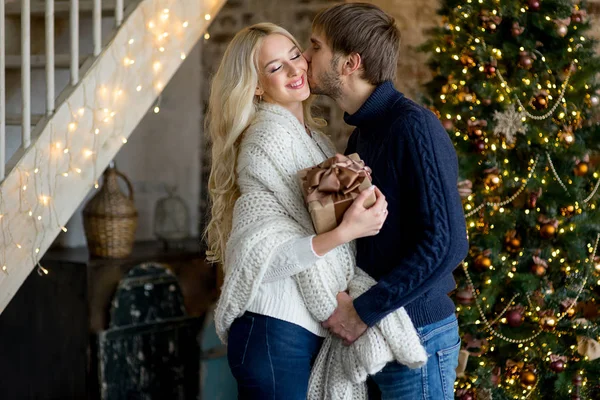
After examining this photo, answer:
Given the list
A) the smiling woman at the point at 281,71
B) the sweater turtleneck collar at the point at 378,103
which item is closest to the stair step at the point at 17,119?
the smiling woman at the point at 281,71

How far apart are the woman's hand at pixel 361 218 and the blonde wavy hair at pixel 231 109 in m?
0.41

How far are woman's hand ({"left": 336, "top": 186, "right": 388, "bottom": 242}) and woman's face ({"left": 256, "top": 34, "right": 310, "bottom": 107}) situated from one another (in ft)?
1.38

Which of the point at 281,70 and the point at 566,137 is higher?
the point at 281,70

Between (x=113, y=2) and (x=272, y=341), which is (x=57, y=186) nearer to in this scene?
(x=113, y=2)

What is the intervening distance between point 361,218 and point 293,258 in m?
0.20

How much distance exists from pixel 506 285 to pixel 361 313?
1.73 meters

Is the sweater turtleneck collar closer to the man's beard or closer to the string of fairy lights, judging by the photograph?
the man's beard

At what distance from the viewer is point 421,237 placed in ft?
6.70

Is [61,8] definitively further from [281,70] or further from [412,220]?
[412,220]

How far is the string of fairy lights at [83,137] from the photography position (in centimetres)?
317

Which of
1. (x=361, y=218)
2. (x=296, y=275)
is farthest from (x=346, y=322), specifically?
(x=361, y=218)

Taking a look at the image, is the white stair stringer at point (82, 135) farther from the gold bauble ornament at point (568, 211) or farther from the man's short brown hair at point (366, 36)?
the gold bauble ornament at point (568, 211)

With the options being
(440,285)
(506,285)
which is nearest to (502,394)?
(506,285)

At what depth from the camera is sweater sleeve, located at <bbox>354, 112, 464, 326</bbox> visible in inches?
79.7
